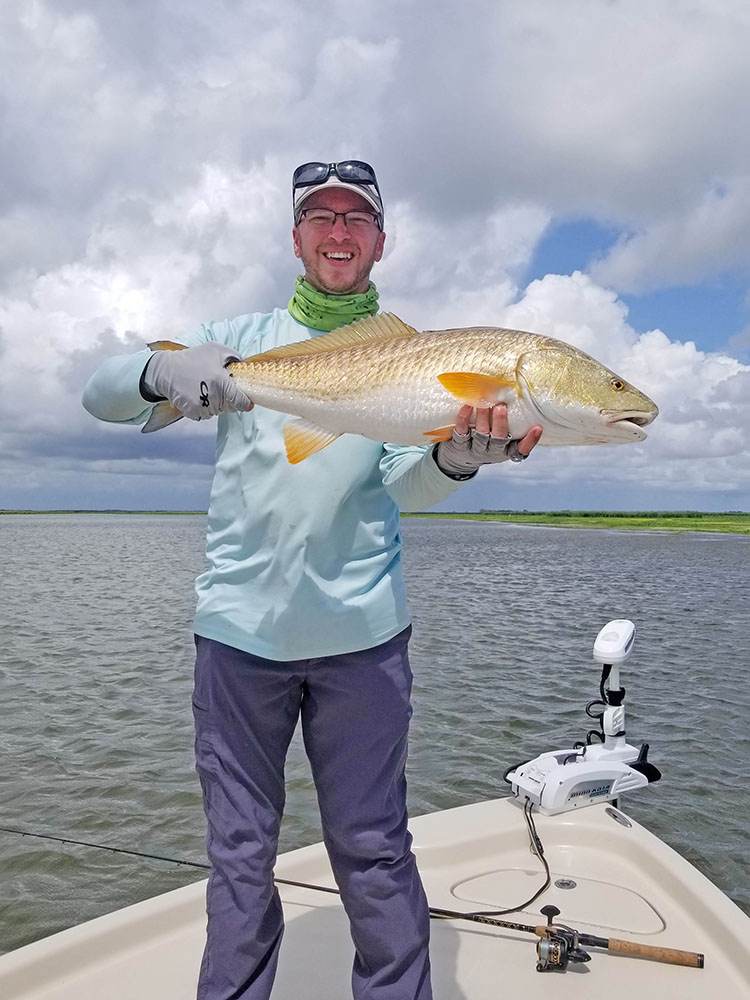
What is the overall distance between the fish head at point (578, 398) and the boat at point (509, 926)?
253 centimetres

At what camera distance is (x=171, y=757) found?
31.7 feet

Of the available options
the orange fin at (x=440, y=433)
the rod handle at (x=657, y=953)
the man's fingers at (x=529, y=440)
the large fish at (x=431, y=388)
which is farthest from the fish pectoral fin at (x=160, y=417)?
the rod handle at (x=657, y=953)

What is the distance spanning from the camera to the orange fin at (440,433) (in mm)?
2967

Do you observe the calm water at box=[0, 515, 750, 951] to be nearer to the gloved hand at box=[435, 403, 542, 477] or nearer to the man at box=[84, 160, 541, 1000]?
the man at box=[84, 160, 541, 1000]

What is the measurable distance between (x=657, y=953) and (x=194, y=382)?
349cm

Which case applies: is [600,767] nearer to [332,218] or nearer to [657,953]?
[657,953]

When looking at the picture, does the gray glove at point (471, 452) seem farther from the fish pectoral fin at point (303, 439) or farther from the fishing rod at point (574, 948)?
the fishing rod at point (574, 948)

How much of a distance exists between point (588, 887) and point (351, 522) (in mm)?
3050

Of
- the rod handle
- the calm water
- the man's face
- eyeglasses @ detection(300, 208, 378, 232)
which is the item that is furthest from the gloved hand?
the calm water

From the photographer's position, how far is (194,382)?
293 cm

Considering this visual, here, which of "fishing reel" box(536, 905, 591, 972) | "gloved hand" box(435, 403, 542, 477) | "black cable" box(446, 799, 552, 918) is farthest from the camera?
"black cable" box(446, 799, 552, 918)

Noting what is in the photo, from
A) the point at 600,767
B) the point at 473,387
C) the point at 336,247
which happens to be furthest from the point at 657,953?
the point at 336,247

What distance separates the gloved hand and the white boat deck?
8.27ft

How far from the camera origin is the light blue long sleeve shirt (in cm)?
301
